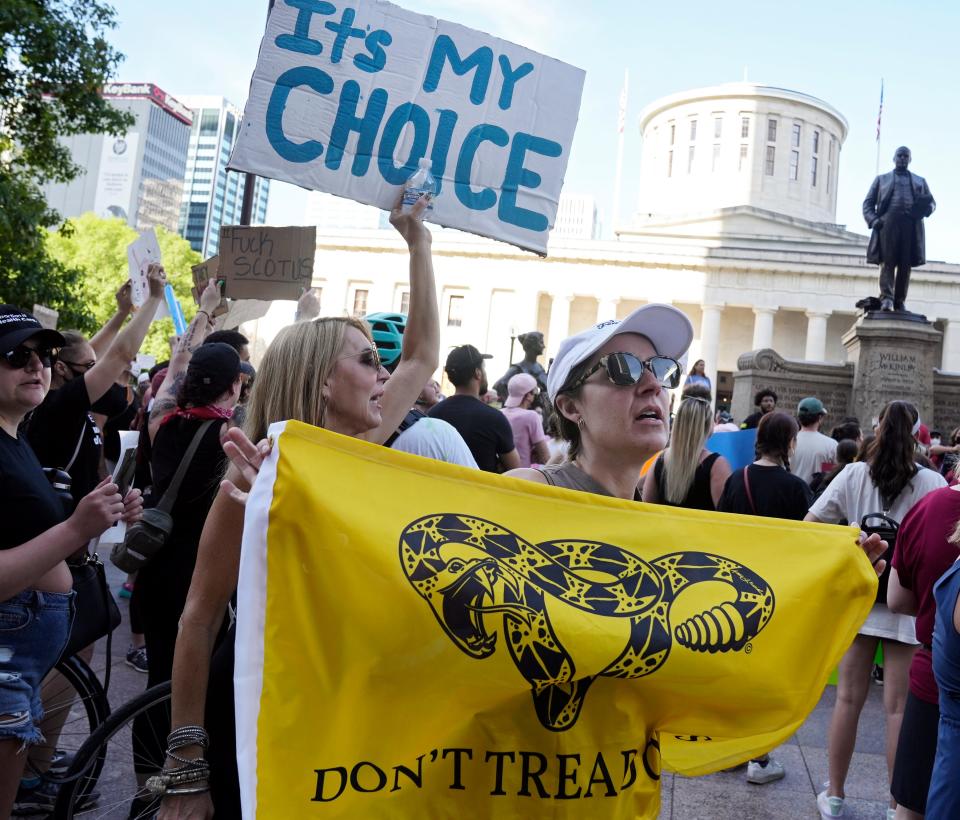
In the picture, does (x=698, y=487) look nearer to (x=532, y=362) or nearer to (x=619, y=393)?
(x=619, y=393)

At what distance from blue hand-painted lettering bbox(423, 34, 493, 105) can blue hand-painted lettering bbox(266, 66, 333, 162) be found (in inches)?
17.3

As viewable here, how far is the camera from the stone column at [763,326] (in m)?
62.8

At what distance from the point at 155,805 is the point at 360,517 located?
6.62ft

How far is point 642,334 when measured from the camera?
2.56 m

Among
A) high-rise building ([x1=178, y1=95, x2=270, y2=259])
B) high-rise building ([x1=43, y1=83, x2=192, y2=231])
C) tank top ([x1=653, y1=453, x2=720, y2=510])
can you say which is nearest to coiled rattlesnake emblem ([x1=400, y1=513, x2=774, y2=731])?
tank top ([x1=653, y1=453, x2=720, y2=510])

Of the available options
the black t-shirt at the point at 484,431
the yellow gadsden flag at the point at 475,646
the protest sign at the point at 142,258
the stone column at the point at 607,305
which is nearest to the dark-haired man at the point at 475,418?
the black t-shirt at the point at 484,431

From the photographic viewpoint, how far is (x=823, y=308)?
6247 centimetres

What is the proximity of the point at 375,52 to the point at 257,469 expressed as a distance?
2.71 m

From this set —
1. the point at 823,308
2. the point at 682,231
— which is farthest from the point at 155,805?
the point at 682,231

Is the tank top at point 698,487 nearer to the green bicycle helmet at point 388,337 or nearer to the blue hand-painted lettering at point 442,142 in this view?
the green bicycle helmet at point 388,337

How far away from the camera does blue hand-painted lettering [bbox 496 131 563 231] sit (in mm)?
4262

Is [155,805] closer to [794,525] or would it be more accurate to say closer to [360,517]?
[360,517]

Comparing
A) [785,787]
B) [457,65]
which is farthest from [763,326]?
[457,65]

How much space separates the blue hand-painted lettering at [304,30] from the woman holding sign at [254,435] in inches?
39.3
